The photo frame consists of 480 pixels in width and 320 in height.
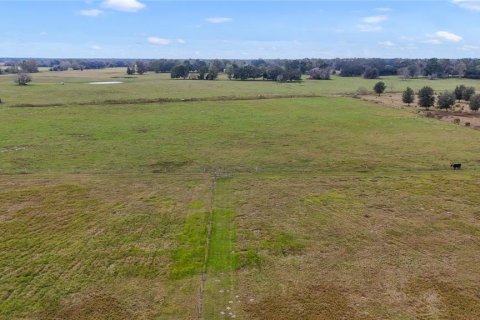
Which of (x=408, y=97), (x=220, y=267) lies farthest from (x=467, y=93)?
(x=220, y=267)

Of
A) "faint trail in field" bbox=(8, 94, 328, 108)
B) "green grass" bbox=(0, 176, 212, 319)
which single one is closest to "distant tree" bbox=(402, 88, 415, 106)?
"faint trail in field" bbox=(8, 94, 328, 108)

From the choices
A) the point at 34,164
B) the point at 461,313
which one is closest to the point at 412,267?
the point at 461,313

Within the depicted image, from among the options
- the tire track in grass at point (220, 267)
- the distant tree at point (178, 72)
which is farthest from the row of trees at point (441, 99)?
the distant tree at point (178, 72)

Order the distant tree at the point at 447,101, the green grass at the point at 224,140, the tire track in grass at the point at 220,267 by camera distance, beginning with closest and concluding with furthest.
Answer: the tire track in grass at the point at 220,267
the green grass at the point at 224,140
the distant tree at the point at 447,101

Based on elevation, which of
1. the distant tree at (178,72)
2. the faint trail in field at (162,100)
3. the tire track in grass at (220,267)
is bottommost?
the tire track in grass at (220,267)

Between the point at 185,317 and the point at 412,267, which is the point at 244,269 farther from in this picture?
the point at 412,267

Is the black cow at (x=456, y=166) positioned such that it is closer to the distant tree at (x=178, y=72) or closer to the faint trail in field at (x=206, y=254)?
the faint trail in field at (x=206, y=254)

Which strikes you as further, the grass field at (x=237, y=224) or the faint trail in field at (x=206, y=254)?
the grass field at (x=237, y=224)

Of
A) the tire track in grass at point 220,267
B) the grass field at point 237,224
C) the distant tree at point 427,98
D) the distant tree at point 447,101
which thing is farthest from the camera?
the distant tree at point 427,98
